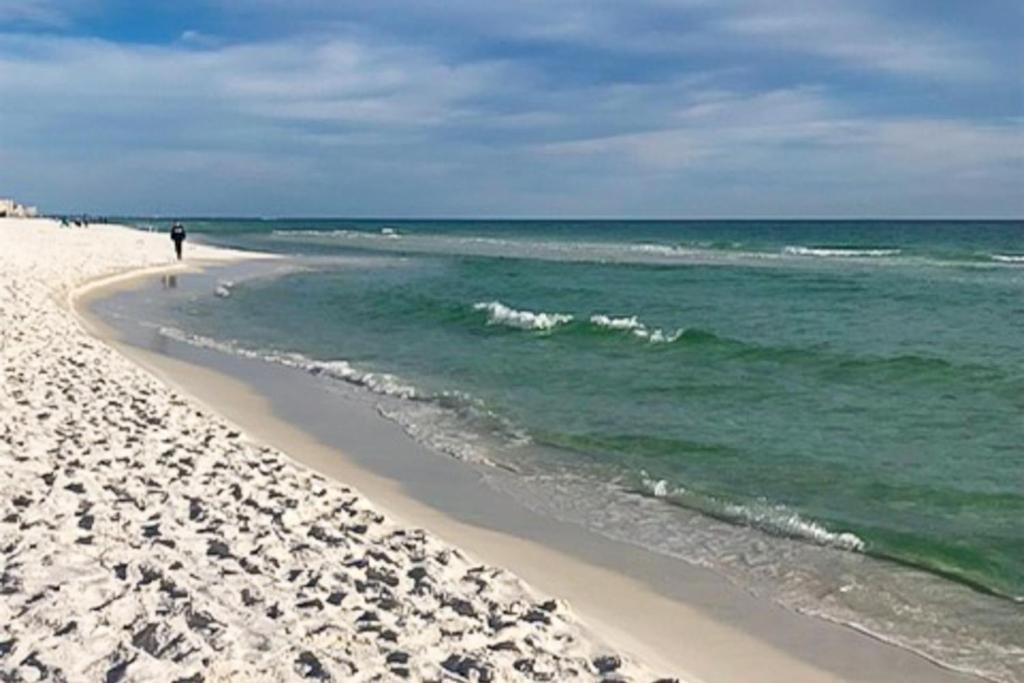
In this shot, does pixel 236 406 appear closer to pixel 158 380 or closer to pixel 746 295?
pixel 158 380

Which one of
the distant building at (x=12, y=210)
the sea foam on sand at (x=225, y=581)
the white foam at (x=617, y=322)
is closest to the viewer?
the sea foam on sand at (x=225, y=581)

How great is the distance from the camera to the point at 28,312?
19.8 m

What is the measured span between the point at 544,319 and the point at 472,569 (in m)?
18.3

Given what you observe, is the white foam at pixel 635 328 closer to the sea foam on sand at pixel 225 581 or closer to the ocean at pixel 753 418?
the ocean at pixel 753 418

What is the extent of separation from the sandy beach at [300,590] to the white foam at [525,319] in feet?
46.1

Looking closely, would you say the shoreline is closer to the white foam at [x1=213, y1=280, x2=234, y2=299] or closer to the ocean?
the ocean

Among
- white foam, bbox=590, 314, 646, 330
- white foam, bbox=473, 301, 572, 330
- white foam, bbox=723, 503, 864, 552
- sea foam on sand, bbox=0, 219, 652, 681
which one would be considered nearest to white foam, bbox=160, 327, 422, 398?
sea foam on sand, bbox=0, 219, 652, 681

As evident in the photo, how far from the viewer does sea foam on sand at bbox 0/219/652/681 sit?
15.8 feet

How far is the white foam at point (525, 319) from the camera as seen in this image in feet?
79.3

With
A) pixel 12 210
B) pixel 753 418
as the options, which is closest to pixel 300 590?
pixel 753 418

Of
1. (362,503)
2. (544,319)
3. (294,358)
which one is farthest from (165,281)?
(362,503)

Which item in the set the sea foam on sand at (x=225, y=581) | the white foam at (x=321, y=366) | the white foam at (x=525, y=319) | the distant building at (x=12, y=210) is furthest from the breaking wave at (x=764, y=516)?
the distant building at (x=12, y=210)

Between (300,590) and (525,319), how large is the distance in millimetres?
19223

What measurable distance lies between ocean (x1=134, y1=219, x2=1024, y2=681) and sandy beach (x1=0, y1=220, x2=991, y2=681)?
877mm
